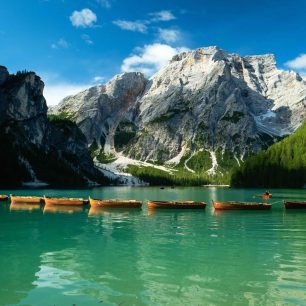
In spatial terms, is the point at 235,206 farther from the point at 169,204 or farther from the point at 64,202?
the point at 64,202

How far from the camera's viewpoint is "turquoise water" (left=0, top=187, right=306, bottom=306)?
25.4 m

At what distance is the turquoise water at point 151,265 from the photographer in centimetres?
2544

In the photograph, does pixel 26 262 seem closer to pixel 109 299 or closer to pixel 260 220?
pixel 109 299

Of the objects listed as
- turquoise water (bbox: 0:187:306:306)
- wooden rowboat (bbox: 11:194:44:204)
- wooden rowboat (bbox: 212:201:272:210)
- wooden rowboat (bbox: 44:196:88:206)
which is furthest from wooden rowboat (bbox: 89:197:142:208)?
turquoise water (bbox: 0:187:306:306)

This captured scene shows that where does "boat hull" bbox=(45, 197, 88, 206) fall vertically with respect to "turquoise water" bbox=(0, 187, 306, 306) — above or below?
above

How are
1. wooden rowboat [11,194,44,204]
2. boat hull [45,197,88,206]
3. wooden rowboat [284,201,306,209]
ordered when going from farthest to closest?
wooden rowboat [11,194,44,204] < boat hull [45,197,88,206] < wooden rowboat [284,201,306,209]

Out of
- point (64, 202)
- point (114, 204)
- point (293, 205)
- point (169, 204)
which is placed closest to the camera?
point (169, 204)

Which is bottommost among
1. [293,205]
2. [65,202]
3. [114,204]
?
[114,204]

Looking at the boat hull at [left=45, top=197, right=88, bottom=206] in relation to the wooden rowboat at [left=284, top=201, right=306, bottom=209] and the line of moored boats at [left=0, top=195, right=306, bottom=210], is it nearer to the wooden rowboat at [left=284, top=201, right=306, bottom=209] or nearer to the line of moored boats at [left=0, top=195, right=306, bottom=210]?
the line of moored boats at [left=0, top=195, right=306, bottom=210]

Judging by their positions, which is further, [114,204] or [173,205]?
[114,204]

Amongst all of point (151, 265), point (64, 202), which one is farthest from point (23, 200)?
point (151, 265)

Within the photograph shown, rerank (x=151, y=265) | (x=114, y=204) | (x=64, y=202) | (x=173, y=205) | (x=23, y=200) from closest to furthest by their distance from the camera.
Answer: (x=151, y=265) → (x=173, y=205) → (x=114, y=204) → (x=64, y=202) → (x=23, y=200)

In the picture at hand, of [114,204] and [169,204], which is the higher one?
[169,204]

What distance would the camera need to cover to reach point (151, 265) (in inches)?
1337
